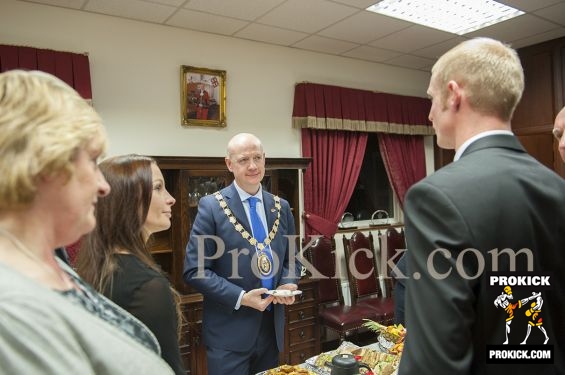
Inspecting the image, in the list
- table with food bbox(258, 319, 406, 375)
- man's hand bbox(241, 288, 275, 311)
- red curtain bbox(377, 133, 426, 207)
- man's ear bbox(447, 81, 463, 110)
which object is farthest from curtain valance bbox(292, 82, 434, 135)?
man's ear bbox(447, 81, 463, 110)

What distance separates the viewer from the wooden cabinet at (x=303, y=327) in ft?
11.9

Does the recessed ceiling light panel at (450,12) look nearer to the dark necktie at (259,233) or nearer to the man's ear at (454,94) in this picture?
the dark necktie at (259,233)

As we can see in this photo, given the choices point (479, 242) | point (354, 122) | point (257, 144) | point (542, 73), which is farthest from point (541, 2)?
point (479, 242)

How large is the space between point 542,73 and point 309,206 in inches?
112

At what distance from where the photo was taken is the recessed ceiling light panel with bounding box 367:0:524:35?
3309 mm

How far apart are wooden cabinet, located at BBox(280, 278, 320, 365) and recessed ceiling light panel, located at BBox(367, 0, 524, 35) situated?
2.47 meters

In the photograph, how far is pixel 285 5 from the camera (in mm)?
3180

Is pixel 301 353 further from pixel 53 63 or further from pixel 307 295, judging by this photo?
→ pixel 53 63

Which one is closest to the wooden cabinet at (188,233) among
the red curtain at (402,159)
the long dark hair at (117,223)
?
the red curtain at (402,159)

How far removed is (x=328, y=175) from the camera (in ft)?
14.4

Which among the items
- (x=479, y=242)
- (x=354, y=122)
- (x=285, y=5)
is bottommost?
(x=479, y=242)

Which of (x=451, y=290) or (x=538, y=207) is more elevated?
(x=538, y=207)

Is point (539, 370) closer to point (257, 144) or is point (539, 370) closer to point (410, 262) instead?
point (410, 262)

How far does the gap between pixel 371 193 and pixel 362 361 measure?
133 inches
